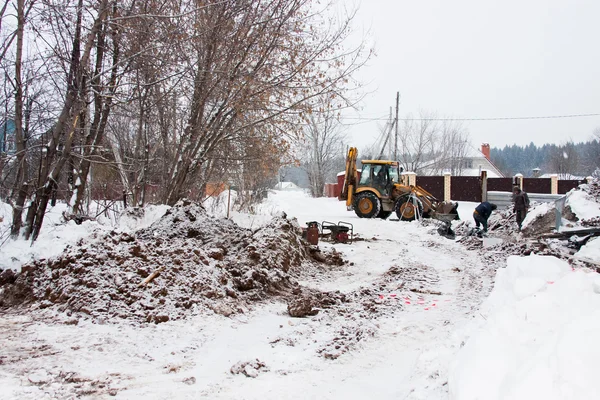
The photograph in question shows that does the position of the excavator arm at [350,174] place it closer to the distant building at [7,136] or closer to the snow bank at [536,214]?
the snow bank at [536,214]

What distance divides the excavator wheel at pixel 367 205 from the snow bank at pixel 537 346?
16.5m

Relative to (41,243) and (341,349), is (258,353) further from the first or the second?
(41,243)

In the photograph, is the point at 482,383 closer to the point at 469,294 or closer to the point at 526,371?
the point at 526,371

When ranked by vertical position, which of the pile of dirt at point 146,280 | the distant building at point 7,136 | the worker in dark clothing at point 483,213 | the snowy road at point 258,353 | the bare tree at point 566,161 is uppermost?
the bare tree at point 566,161

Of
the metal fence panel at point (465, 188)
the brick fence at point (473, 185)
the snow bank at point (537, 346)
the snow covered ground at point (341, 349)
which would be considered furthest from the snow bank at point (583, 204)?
the metal fence panel at point (465, 188)

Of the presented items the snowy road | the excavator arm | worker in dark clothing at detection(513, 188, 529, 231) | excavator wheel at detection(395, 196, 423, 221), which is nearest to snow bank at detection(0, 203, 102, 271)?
the snowy road

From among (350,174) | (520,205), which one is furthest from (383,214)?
(520,205)

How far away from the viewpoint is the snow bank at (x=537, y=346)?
2.28m

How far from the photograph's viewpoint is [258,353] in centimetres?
474

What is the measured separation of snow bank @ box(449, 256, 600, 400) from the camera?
2.28m

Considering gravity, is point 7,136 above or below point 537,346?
above

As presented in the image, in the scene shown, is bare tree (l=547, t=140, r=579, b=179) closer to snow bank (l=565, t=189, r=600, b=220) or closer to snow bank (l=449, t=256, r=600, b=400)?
snow bank (l=565, t=189, r=600, b=220)

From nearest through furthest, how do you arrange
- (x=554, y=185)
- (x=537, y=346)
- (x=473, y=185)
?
(x=537, y=346)
(x=554, y=185)
(x=473, y=185)

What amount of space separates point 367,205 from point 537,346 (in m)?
17.9
